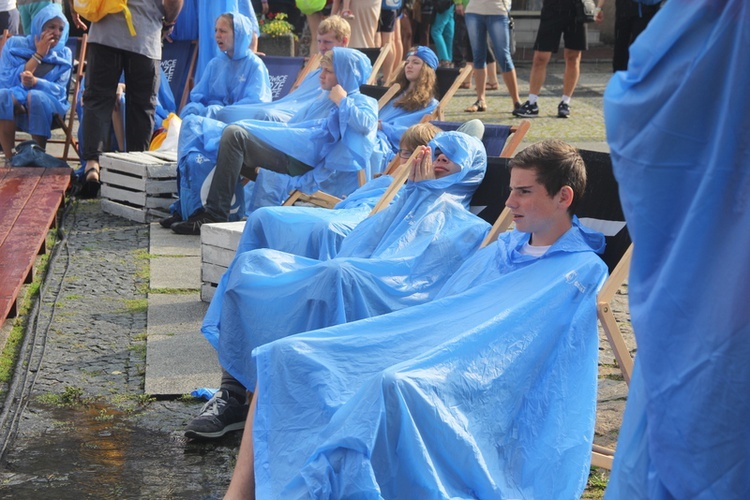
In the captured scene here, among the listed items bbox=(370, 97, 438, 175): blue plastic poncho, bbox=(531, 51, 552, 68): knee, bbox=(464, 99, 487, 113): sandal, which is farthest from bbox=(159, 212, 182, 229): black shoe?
bbox=(464, 99, 487, 113): sandal

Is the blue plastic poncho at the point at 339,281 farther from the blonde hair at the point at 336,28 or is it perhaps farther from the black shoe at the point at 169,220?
the blonde hair at the point at 336,28

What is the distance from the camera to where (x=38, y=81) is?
27.9 feet

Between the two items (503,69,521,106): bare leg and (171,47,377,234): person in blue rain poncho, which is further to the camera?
(503,69,521,106): bare leg

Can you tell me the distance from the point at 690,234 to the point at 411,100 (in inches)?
199

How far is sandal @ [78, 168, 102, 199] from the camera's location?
25.8ft

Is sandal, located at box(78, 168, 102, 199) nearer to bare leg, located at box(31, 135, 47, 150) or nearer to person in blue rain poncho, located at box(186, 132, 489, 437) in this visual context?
bare leg, located at box(31, 135, 47, 150)

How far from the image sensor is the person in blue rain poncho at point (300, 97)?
7.31 m

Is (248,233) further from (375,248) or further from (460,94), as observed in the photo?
(460,94)

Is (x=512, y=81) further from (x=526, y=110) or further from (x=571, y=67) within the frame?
(x=571, y=67)

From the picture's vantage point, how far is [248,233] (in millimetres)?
4746

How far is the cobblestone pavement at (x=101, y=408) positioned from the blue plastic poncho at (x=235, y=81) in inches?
70.3

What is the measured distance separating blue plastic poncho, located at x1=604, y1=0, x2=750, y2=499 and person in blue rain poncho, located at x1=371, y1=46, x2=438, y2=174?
4.76 m

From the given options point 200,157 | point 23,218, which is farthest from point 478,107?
point 23,218

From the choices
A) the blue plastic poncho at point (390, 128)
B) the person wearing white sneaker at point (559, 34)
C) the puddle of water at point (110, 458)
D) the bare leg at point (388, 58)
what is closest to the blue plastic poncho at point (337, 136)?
the blue plastic poncho at point (390, 128)
